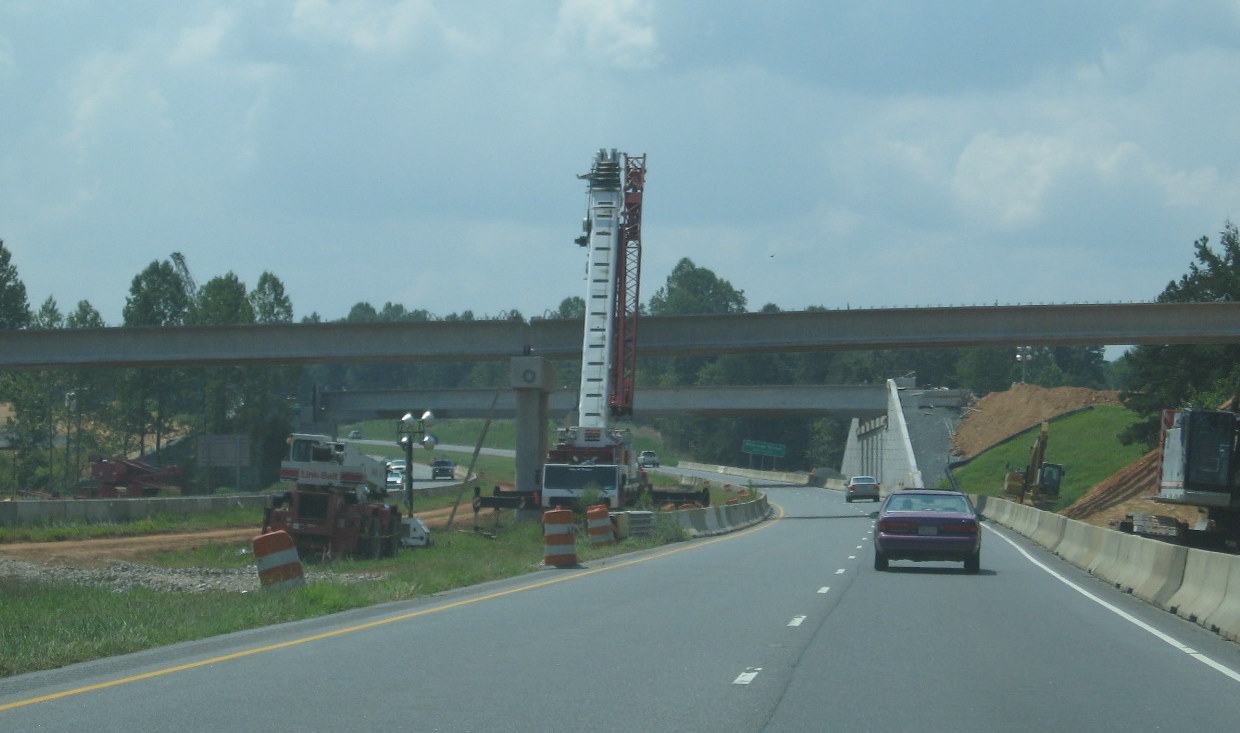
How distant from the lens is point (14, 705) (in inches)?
390

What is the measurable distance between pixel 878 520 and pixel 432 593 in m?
8.95

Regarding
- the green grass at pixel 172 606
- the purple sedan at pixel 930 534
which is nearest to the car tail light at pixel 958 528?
the purple sedan at pixel 930 534

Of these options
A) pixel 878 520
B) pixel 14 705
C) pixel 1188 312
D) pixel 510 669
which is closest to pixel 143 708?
pixel 14 705

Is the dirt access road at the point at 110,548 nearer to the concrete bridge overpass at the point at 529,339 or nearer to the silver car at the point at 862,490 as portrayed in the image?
the concrete bridge overpass at the point at 529,339

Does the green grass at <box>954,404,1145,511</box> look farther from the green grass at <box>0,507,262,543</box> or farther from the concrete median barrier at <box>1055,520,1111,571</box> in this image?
the green grass at <box>0,507,262,543</box>

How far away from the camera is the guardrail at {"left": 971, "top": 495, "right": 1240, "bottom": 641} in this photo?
16.2 meters

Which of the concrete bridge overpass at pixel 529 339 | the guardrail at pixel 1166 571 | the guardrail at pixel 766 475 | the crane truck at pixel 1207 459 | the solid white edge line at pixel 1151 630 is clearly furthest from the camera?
the guardrail at pixel 766 475

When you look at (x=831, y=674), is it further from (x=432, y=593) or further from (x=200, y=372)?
(x=200, y=372)

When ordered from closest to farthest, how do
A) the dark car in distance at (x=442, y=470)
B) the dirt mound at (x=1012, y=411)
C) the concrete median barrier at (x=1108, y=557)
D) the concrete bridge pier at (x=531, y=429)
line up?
the concrete median barrier at (x=1108, y=557) < the concrete bridge pier at (x=531, y=429) < the dirt mound at (x=1012, y=411) < the dark car in distance at (x=442, y=470)

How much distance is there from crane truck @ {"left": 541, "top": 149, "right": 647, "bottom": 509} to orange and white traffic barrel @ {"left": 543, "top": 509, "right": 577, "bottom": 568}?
19.2 m

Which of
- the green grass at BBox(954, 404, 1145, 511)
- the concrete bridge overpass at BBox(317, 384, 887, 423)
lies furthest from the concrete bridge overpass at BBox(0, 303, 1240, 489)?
the concrete bridge overpass at BBox(317, 384, 887, 423)

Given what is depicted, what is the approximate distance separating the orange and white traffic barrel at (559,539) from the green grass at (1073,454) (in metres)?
49.0

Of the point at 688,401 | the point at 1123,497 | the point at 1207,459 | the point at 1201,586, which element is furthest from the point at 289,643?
the point at 688,401

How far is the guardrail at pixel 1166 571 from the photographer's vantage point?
16.2 m
